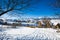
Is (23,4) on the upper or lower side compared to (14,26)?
upper

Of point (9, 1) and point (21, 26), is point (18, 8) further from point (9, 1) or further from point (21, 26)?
point (21, 26)

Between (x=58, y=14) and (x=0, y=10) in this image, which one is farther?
(x=58, y=14)

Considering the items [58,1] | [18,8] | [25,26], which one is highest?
[58,1]

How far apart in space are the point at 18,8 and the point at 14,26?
1201cm

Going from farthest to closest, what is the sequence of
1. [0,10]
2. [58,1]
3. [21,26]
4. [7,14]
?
[21,26] < [58,1] < [7,14] < [0,10]

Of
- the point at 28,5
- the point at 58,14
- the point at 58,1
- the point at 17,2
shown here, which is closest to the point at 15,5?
the point at 17,2

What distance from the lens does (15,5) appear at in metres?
3.61

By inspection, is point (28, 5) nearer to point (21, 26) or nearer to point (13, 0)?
point (13, 0)

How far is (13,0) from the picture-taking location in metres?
3.59

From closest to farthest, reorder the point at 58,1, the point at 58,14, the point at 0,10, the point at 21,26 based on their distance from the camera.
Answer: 1. the point at 0,10
2. the point at 58,1
3. the point at 58,14
4. the point at 21,26

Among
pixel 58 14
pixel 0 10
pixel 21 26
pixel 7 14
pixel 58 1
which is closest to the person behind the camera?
pixel 0 10

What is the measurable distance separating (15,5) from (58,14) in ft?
11.2

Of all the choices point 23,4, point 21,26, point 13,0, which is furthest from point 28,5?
point 21,26

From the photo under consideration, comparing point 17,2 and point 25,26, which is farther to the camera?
point 25,26
